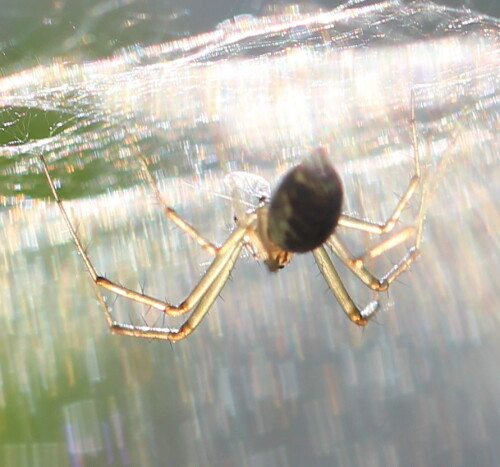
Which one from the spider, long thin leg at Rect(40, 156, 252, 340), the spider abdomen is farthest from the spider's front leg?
the spider abdomen

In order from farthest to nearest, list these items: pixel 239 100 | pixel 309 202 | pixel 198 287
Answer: pixel 239 100 → pixel 198 287 → pixel 309 202

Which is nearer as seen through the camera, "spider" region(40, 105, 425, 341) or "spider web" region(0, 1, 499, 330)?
"spider" region(40, 105, 425, 341)

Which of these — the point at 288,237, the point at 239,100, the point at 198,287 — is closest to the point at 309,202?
the point at 288,237

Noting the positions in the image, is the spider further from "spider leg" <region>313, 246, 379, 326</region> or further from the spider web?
the spider web

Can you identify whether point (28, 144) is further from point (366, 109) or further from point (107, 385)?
point (107, 385)

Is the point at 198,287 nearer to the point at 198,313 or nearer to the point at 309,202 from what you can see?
the point at 198,313

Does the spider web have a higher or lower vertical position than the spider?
higher

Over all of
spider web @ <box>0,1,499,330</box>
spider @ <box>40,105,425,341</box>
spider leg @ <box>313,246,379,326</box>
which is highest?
spider web @ <box>0,1,499,330</box>
